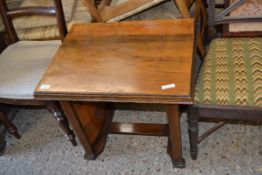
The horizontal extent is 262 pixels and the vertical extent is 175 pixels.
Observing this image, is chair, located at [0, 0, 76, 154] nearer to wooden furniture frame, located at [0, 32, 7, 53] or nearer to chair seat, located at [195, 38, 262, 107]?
wooden furniture frame, located at [0, 32, 7, 53]

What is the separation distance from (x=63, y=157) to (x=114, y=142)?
11.5 inches

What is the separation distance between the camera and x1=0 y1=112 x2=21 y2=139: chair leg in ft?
5.35

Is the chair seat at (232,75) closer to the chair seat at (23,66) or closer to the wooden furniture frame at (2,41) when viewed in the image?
the chair seat at (23,66)

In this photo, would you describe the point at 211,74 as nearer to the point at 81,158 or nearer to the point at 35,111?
the point at 81,158

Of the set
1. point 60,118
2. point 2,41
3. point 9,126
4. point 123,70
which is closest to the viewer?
point 123,70

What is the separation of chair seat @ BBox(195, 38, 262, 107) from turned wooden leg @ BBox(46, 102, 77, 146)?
672 millimetres

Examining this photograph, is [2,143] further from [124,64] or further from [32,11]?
[124,64]

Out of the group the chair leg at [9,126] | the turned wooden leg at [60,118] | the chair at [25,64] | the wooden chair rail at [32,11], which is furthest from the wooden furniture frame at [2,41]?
the turned wooden leg at [60,118]

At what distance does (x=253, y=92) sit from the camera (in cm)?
114

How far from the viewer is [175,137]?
131 centimetres

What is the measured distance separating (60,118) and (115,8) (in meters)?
0.63

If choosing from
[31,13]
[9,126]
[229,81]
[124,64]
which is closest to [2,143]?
[9,126]

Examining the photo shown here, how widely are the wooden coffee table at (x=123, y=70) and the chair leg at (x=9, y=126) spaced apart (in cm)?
49

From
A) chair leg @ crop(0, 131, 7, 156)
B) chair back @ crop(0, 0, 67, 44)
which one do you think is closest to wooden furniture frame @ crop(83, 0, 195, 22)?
chair back @ crop(0, 0, 67, 44)
